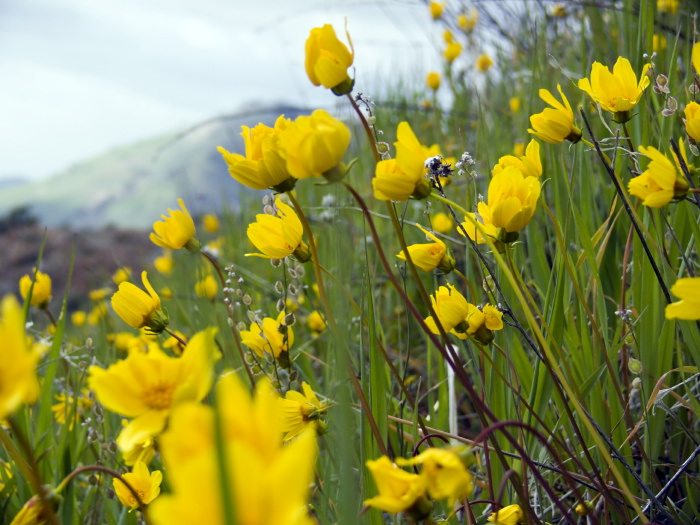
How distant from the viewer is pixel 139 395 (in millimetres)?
466

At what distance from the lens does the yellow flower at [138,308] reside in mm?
768

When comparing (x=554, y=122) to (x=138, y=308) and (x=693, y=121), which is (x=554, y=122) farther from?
(x=138, y=308)

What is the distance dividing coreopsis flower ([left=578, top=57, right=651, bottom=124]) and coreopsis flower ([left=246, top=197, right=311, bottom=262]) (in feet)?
1.48

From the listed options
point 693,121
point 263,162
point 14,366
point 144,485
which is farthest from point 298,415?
point 693,121

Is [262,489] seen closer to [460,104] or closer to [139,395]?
[139,395]

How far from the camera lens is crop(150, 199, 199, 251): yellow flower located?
88cm

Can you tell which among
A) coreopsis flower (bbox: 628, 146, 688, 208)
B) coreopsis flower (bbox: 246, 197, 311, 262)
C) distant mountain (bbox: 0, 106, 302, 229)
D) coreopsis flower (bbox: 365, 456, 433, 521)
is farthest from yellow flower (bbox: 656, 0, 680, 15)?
distant mountain (bbox: 0, 106, 302, 229)

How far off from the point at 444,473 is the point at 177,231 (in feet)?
1.96

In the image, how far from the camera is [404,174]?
1.96 feet

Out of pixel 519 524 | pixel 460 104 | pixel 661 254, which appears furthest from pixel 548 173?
pixel 460 104

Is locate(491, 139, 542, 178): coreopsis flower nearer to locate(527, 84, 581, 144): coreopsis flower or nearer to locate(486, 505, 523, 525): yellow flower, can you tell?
locate(527, 84, 581, 144): coreopsis flower

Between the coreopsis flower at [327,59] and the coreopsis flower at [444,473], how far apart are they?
0.42m

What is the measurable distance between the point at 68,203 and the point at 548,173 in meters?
19.1

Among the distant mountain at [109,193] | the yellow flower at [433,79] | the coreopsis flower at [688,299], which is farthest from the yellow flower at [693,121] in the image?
the distant mountain at [109,193]
